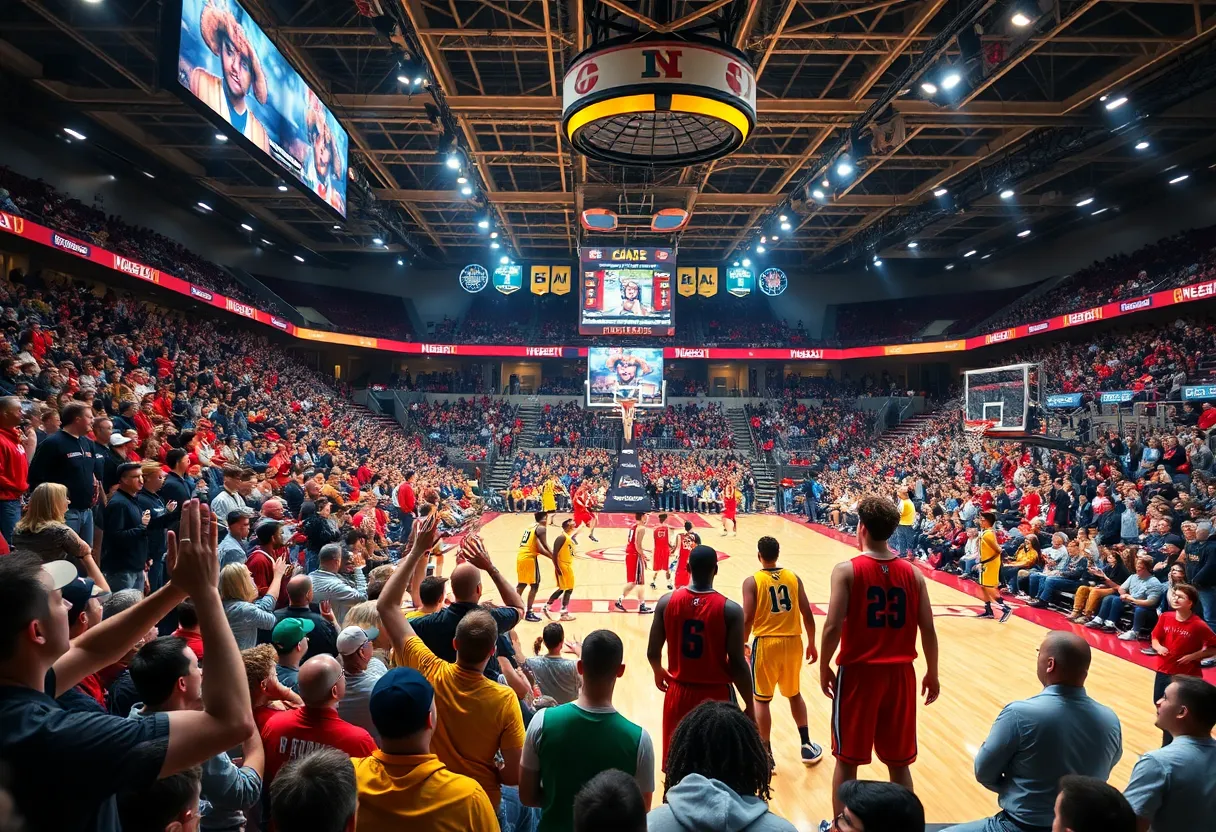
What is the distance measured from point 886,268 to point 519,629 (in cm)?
3222

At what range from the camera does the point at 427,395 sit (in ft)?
110

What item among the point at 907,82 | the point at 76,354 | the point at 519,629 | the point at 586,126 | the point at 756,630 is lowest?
the point at 519,629

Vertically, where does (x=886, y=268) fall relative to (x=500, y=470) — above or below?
above

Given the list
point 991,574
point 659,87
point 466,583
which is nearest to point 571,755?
point 466,583

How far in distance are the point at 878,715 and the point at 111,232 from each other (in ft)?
73.6

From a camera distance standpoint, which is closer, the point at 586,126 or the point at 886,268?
the point at 586,126

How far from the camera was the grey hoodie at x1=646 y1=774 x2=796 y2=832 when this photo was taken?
5.69 feet

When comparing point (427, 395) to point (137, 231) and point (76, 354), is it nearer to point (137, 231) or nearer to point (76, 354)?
point (137, 231)

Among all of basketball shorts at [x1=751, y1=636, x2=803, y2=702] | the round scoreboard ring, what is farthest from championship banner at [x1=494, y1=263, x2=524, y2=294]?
basketball shorts at [x1=751, y1=636, x2=803, y2=702]

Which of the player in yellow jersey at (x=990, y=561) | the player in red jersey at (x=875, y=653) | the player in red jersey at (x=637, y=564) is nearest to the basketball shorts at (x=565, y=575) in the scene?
the player in red jersey at (x=637, y=564)

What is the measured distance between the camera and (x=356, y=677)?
3.44 meters

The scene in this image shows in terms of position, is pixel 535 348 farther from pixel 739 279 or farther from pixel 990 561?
pixel 990 561

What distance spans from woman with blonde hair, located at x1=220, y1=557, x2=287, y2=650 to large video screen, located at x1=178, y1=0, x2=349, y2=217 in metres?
7.11

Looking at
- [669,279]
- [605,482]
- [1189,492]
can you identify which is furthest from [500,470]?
[1189,492]
